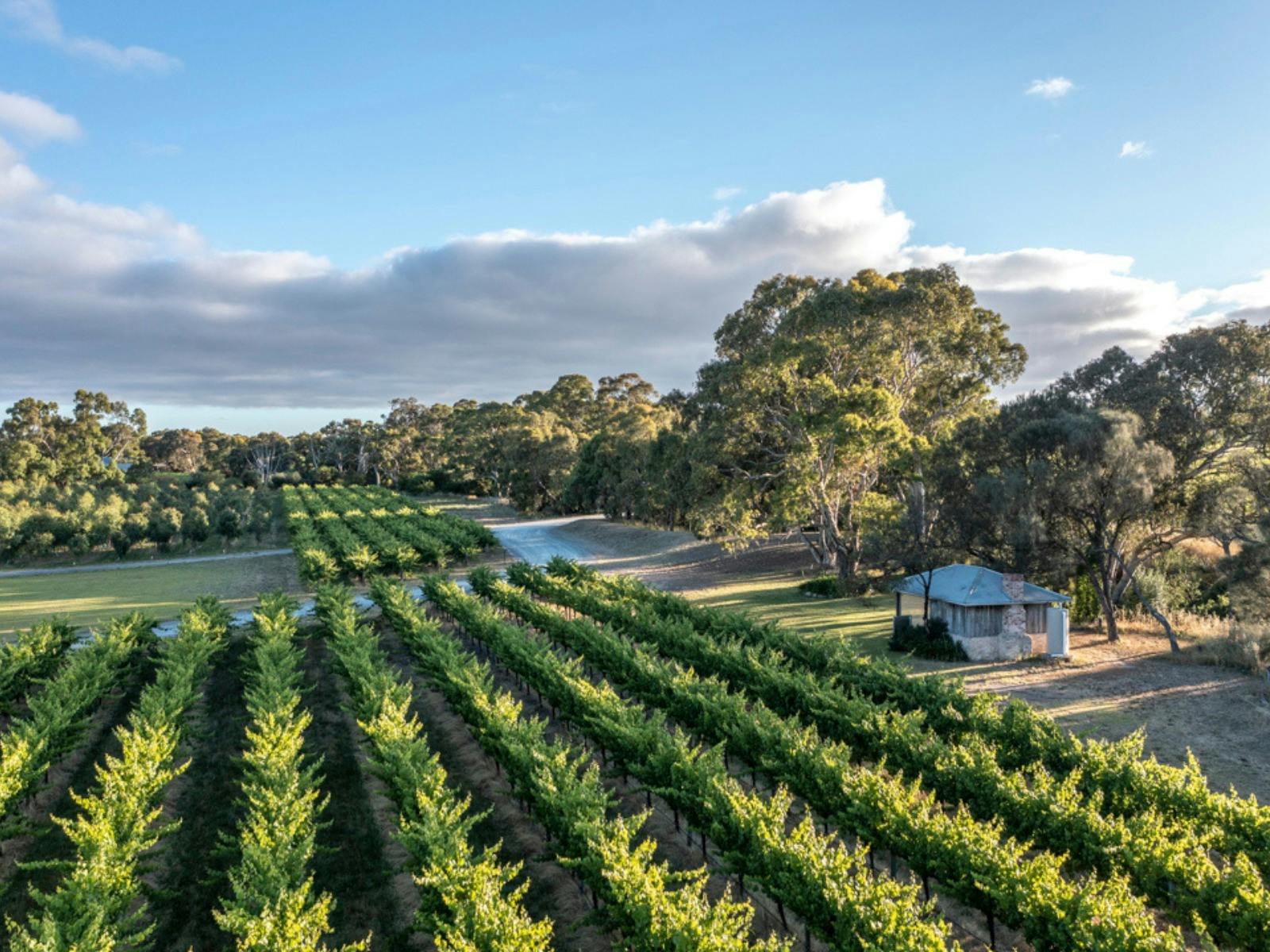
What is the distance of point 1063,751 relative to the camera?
11609 millimetres

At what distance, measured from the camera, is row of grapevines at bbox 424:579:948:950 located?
24.0 ft

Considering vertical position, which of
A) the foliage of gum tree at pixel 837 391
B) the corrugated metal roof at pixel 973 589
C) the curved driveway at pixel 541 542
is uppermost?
the foliage of gum tree at pixel 837 391

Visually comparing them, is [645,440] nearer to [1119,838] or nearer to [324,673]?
[324,673]

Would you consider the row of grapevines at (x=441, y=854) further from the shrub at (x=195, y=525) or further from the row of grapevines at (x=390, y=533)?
the shrub at (x=195, y=525)

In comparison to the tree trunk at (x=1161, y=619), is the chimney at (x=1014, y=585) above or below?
above

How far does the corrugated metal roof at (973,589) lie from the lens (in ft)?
68.1

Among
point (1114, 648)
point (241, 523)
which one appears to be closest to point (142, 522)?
point (241, 523)

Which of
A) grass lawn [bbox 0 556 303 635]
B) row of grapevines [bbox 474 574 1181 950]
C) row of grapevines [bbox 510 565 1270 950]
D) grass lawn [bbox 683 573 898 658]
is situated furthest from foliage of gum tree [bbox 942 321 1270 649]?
grass lawn [bbox 0 556 303 635]

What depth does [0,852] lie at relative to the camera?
11.8 meters

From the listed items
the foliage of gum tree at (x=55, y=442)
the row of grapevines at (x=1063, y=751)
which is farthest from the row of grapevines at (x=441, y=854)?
the foliage of gum tree at (x=55, y=442)

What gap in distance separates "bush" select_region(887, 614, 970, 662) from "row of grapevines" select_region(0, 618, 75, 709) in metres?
22.6

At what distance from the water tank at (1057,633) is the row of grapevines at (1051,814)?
8040 millimetres

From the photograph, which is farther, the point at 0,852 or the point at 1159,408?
the point at 1159,408

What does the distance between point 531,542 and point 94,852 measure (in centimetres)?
4151
